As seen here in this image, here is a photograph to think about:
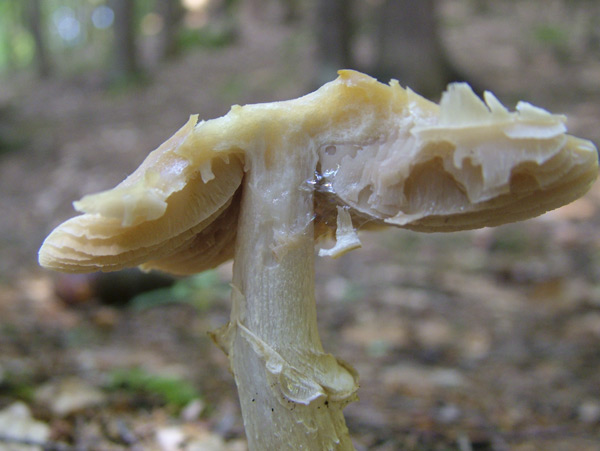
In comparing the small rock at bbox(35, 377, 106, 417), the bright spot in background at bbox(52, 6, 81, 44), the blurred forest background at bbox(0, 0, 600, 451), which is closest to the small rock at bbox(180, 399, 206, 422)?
the blurred forest background at bbox(0, 0, 600, 451)

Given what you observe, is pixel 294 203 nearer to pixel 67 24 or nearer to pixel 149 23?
pixel 149 23

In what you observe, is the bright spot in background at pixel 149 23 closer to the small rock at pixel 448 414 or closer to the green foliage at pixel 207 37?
the green foliage at pixel 207 37

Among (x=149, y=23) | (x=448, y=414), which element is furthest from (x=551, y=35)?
(x=149, y=23)

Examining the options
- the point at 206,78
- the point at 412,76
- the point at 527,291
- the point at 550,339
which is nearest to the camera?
the point at 550,339

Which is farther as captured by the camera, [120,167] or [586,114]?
[120,167]

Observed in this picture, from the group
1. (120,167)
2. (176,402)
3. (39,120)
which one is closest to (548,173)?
(176,402)

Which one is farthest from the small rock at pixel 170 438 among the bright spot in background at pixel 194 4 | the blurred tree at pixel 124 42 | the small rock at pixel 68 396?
the bright spot in background at pixel 194 4

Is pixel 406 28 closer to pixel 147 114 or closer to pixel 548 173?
pixel 147 114
